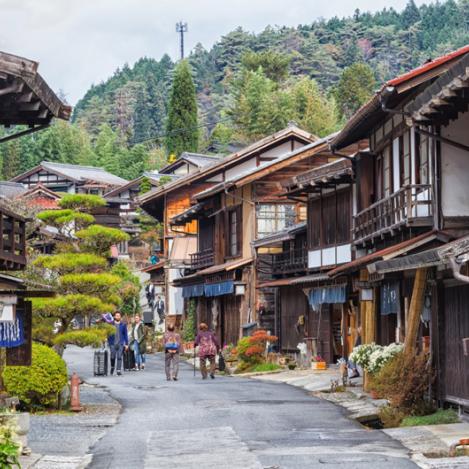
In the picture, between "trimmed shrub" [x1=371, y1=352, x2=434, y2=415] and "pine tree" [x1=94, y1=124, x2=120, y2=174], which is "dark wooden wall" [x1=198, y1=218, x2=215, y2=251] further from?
"pine tree" [x1=94, y1=124, x2=120, y2=174]

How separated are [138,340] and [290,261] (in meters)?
6.81

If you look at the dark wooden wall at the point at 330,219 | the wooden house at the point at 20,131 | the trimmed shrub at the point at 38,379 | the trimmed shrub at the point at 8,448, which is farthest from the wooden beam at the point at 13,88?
the dark wooden wall at the point at 330,219

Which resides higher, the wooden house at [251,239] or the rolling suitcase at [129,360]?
the wooden house at [251,239]

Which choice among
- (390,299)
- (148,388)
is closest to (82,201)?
(148,388)

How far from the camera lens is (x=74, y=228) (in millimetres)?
30297

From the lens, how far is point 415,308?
67.3ft

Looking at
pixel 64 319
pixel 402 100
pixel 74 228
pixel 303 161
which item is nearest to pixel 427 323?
pixel 402 100

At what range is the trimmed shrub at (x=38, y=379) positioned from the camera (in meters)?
21.7

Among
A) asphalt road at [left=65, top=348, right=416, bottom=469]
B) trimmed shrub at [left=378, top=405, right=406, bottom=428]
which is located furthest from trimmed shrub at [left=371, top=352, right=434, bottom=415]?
asphalt road at [left=65, top=348, right=416, bottom=469]

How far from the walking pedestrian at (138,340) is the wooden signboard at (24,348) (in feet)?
52.0

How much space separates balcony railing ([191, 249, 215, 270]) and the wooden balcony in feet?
101

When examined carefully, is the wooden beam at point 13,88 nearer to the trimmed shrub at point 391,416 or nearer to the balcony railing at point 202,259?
the trimmed shrub at point 391,416

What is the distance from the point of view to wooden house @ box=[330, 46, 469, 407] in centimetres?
1872

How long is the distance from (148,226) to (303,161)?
37849mm
